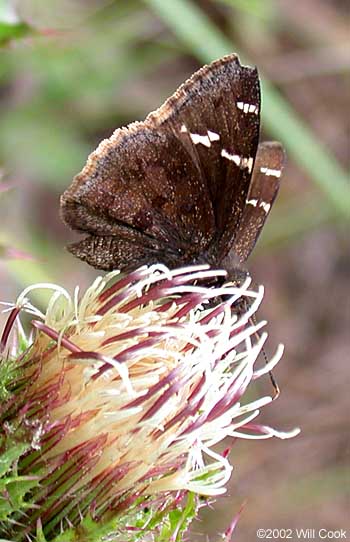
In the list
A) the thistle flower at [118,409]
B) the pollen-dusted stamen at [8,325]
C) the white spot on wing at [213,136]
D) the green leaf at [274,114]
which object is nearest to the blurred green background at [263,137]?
→ the green leaf at [274,114]

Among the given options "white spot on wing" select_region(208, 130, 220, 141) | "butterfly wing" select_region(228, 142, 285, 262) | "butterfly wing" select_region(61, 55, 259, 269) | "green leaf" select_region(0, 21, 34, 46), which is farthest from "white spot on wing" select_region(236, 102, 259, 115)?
"green leaf" select_region(0, 21, 34, 46)

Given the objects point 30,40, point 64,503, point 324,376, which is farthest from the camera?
point 324,376

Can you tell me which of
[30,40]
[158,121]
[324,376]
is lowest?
[324,376]

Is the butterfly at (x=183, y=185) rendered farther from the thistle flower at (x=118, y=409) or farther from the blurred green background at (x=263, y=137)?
the blurred green background at (x=263, y=137)

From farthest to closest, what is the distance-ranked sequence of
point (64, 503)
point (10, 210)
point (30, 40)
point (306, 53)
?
point (306, 53)
point (10, 210)
point (30, 40)
point (64, 503)

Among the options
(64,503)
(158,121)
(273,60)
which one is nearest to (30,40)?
(158,121)

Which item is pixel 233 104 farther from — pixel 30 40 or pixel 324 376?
pixel 324 376
